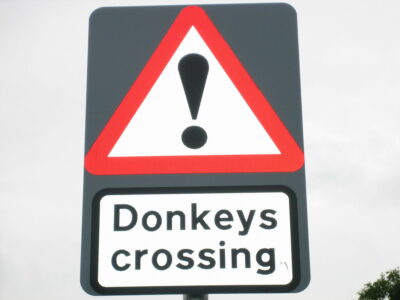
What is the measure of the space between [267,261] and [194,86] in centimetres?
52

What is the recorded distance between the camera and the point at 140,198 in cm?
153

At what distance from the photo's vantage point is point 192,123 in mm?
1611

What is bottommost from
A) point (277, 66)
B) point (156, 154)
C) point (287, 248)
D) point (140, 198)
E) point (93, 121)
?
point (287, 248)

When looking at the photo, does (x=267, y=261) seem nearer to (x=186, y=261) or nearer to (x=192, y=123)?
(x=186, y=261)

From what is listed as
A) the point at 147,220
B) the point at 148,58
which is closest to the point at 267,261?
the point at 147,220

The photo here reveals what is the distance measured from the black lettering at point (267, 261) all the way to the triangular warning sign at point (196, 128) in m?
0.22

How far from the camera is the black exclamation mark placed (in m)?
1.61

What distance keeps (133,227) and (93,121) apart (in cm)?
35

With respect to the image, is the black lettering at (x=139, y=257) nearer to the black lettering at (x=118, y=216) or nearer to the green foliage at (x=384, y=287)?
the black lettering at (x=118, y=216)

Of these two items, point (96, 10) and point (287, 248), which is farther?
point (96, 10)

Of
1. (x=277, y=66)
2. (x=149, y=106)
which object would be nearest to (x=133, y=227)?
(x=149, y=106)

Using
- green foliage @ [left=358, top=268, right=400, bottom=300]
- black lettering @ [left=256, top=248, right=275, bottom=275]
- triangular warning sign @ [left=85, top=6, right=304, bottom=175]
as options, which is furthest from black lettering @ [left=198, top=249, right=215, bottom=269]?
green foliage @ [left=358, top=268, right=400, bottom=300]

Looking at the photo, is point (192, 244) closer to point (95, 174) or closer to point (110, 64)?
point (95, 174)

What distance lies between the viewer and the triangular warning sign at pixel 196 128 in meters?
1.58
